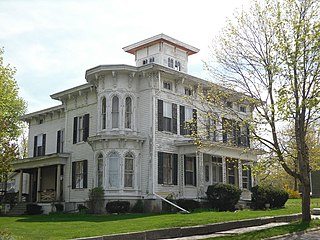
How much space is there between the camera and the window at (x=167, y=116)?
27620mm

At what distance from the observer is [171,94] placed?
28672 mm

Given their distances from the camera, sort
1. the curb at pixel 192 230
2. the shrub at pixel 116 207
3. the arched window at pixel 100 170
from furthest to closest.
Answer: the arched window at pixel 100 170 → the shrub at pixel 116 207 → the curb at pixel 192 230

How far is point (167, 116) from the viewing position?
92.5 ft

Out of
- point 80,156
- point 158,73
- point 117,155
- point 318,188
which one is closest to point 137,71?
point 158,73

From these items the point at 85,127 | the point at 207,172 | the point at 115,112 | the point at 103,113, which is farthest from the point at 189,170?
the point at 85,127

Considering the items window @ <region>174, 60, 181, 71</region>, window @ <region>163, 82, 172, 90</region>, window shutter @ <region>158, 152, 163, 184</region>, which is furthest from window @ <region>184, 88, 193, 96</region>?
window shutter @ <region>158, 152, 163, 184</region>

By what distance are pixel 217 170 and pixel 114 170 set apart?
822cm

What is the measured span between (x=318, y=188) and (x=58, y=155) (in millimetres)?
27782

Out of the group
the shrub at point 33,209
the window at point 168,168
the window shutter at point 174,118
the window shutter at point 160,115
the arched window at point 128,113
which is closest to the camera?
the window at point 168,168

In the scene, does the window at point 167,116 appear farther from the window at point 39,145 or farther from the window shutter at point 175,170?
the window at point 39,145

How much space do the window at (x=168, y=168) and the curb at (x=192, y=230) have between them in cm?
884

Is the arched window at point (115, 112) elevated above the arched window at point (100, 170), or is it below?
above

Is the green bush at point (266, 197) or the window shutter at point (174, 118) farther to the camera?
the window shutter at point (174, 118)

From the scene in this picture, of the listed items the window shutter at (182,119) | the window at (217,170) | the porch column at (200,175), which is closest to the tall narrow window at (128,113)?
the window shutter at (182,119)
